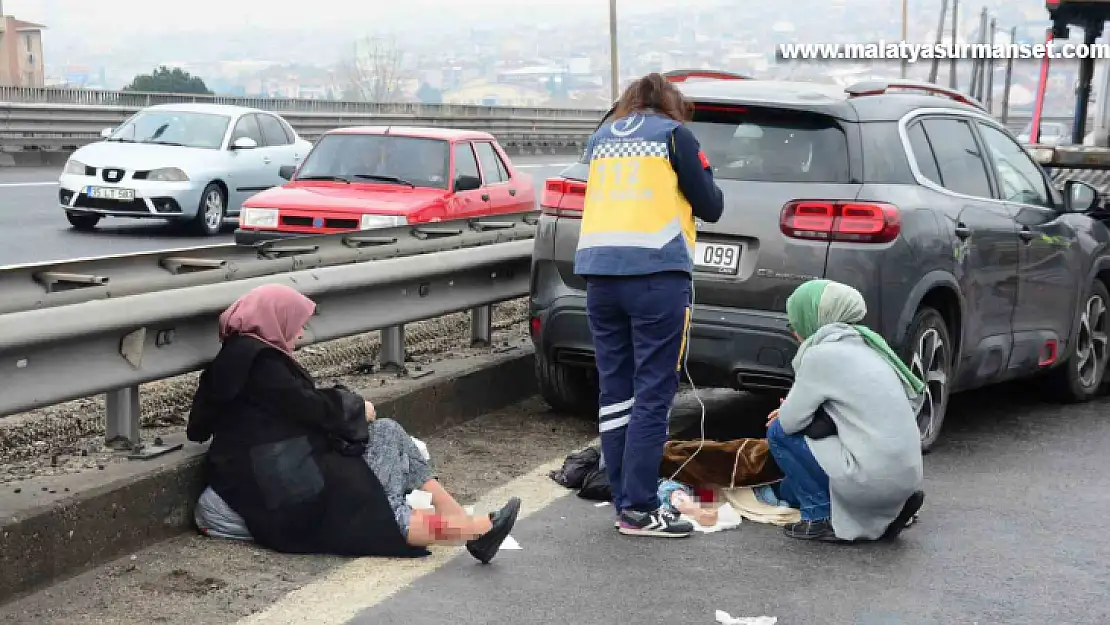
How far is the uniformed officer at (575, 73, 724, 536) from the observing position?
572cm

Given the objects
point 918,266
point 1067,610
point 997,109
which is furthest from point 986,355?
point 997,109

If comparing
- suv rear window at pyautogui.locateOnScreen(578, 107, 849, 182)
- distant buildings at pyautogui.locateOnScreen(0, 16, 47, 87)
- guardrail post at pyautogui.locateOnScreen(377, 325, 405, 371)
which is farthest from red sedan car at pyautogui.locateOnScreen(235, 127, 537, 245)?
distant buildings at pyautogui.locateOnScreen(0, 16, 47, 87)

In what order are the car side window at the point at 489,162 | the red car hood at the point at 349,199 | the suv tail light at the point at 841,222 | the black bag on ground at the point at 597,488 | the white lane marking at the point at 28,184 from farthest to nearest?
the white lane marking at the point at 28,184 → the car side window at the point at 489,162 → the red car hood at the point at 349,199 → the suv tail light at the point at 841,222 → the black bag on ground at the point at 597,488

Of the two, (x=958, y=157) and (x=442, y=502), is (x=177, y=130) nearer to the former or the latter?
(x=958, y=157)

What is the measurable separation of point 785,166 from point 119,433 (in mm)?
3141

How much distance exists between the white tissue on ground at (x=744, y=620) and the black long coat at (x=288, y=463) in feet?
3.64

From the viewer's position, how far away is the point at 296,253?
830 centimetres

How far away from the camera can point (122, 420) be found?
5539mm

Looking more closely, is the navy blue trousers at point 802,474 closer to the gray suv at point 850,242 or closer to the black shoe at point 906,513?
the black shoe at point 906,513

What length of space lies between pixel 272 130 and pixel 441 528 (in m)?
15.1

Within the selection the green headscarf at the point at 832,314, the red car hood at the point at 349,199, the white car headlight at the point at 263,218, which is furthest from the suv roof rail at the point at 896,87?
the white car headlight at the point at 263,218

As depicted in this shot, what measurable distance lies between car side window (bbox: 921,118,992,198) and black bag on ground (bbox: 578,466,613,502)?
2422 millimetres

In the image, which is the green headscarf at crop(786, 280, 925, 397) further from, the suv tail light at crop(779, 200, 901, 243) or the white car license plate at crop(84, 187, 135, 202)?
the white car license plate at crop(84, 187, 135, 202)

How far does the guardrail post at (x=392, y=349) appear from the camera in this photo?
7.46 m
